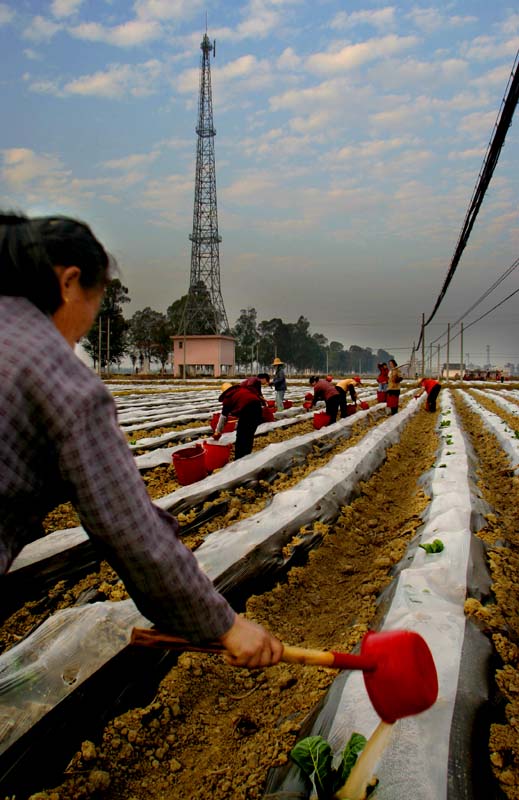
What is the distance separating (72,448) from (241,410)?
559cm

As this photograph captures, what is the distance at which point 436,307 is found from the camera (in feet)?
77.8

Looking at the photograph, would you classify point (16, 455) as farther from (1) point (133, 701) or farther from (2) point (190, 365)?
(2) point (190, 365)

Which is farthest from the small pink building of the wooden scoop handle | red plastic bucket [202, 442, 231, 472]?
the wooden scoop handle

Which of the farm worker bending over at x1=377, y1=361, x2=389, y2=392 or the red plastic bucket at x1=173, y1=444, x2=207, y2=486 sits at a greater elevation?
the farm worker bending over at x1=377, y1=361, x2=389, y2=392

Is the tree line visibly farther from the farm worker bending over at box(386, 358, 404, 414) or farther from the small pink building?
the farm worker bending over at box(386, 358, 404, 414)

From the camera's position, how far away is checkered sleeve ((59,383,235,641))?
93 centimetres

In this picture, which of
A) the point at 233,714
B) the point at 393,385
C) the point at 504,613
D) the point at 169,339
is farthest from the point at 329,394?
the point at 169,339

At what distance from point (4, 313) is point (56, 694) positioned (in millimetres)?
1598

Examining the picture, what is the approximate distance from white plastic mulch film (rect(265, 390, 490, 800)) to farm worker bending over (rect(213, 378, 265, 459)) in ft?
11.8

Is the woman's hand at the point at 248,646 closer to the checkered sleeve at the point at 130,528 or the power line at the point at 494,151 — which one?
the checkered sleeve at the point at 130,528

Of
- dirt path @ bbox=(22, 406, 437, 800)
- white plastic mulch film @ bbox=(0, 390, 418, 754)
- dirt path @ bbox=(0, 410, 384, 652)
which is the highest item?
white plastic mulch film @ bbox=(0, 390, 418, 754)

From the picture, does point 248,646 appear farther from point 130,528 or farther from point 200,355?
point 200,355

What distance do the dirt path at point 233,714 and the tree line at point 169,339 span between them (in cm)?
3068

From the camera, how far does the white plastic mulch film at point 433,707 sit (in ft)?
5.02
